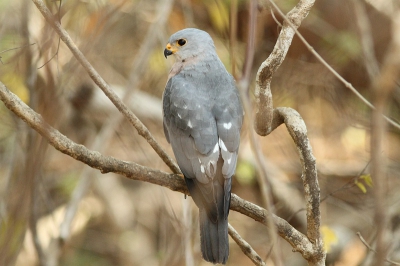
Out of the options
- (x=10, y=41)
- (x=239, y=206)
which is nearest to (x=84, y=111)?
(x=10, y=41)

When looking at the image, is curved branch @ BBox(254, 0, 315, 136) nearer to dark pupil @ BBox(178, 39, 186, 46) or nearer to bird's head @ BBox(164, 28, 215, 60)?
bird's head @ BBox(164, 28, 215, 60)

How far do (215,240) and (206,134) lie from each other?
672mm

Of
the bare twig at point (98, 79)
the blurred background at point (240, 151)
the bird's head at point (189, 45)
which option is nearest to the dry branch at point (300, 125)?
the bare twig at point (98, 79)

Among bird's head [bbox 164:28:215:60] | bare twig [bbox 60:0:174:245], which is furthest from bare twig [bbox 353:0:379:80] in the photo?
bare twig [bbox 60:0:174:245]

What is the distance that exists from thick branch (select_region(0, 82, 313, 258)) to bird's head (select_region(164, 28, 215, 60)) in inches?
48.5

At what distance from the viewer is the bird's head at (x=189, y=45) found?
4.22 metres

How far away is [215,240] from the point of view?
3209mm

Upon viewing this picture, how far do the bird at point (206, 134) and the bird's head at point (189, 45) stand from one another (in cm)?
1

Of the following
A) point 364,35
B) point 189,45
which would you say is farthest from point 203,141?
point 364,35

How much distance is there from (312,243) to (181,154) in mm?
976

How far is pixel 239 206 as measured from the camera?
3.17 m

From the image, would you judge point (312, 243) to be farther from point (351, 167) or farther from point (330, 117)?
point (330, 117)

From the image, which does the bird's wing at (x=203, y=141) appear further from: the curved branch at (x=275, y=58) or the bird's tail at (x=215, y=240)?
the curved branch at (x=275, y=58)

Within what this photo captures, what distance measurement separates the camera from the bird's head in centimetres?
422
